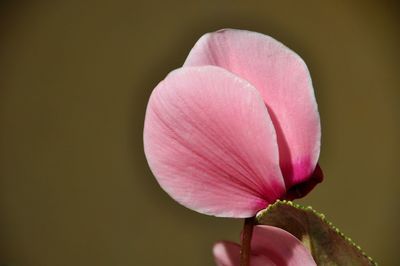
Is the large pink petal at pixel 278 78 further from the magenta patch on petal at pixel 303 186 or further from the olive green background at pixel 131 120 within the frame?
the olive green background at pixel 131 120

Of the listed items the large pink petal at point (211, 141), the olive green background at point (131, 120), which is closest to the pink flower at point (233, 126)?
the large pink petal at point (211, 141)

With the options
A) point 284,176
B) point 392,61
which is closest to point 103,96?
point 392,61

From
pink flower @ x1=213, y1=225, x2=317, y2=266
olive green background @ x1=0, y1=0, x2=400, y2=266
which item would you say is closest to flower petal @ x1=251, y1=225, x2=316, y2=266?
pink flower @ x1=213, y1=225, x2=317, y2=266

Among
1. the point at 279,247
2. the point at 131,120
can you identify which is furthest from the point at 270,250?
the point at 131,120

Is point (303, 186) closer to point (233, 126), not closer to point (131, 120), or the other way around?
point (233, 126)

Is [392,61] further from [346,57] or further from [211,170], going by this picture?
[211,170]

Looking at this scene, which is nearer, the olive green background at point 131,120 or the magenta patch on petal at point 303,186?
the magenta patch on petal at point 303,186
